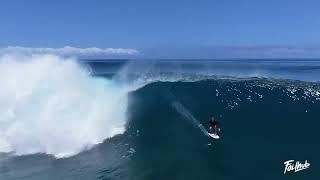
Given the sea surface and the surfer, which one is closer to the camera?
the sea surface

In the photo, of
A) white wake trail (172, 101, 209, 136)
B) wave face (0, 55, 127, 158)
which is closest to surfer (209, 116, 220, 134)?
white wake trail (172, 101, 209, 136)

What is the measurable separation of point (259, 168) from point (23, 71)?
17417 millimetres

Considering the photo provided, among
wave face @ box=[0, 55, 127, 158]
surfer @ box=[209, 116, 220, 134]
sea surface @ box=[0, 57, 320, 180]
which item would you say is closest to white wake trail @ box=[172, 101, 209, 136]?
sea surface @ box=[0, 57, 320, 180]

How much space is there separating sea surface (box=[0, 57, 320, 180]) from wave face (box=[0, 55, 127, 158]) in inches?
2.5

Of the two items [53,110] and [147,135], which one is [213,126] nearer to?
[147,135]

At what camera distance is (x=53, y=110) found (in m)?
24.8

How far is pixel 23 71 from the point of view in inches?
1113

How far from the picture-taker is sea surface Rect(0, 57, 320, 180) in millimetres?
18766

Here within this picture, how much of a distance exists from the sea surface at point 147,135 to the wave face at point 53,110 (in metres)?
0.06

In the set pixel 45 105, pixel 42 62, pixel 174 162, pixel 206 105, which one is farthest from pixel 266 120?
pixel 42 62

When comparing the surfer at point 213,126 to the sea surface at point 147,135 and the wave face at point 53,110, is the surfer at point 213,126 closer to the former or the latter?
the sea surface at point 147,135

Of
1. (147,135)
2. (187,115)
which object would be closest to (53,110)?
(147,135)

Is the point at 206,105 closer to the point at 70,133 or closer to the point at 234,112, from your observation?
the point at 234,112

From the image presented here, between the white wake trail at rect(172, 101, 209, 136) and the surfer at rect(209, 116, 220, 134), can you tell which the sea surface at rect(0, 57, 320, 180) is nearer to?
the white wake trail at rect(172, 101, 209, 136)
